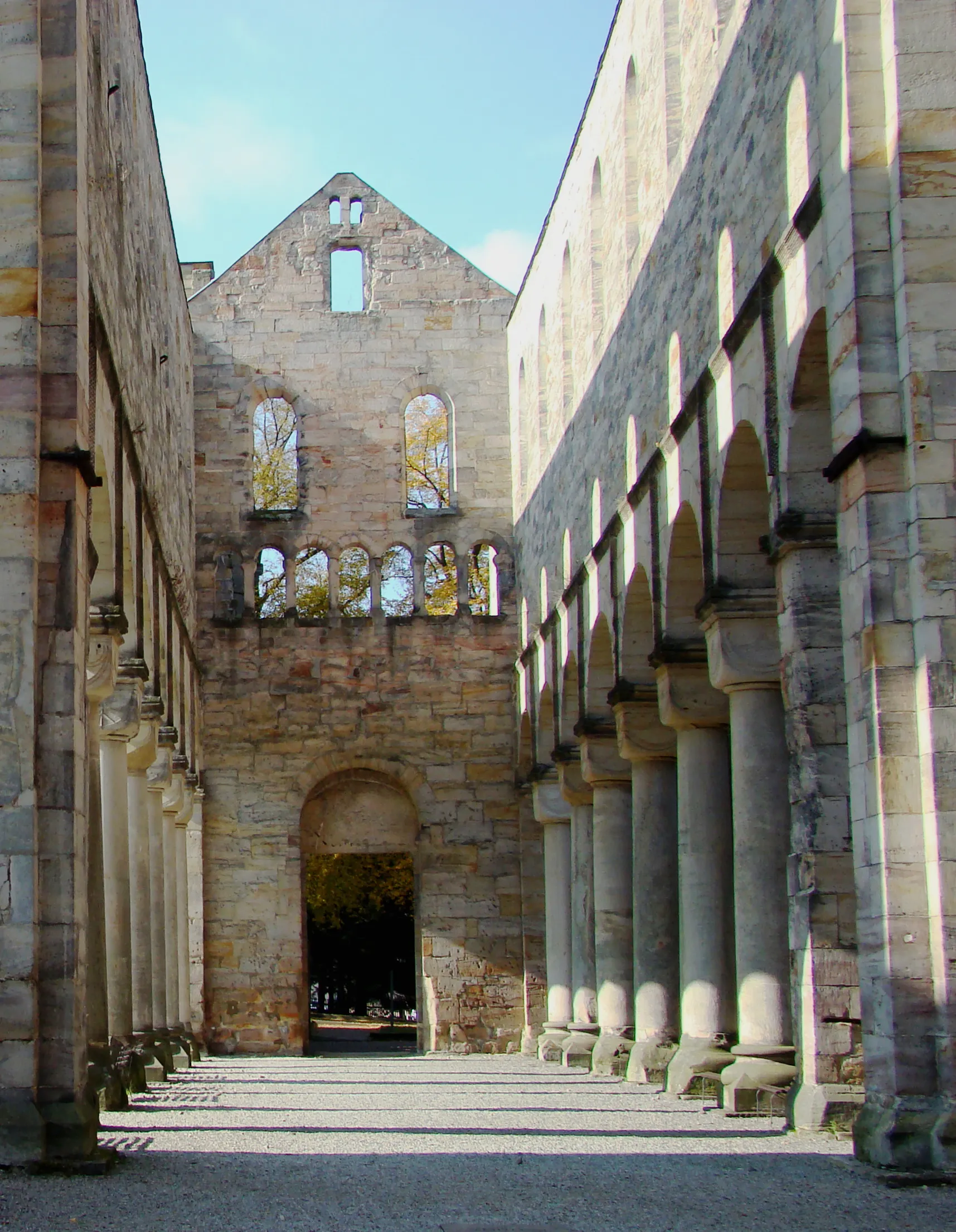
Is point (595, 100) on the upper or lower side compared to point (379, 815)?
upper

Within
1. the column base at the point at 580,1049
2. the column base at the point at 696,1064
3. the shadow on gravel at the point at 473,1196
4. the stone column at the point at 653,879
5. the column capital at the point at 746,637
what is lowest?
the column base at the point at 580,1049

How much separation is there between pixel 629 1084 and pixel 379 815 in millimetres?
10826

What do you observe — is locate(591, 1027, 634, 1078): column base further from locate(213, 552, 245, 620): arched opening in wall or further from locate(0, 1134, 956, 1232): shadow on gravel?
locate(213, 552, 245, 620): arched opening in wall

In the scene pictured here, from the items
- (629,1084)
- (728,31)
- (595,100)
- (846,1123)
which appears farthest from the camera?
(595,100)

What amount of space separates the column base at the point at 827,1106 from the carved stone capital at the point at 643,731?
6873 mm

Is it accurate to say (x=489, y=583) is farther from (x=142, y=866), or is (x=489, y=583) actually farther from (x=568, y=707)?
(x=142, y=866)

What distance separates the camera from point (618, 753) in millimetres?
20750

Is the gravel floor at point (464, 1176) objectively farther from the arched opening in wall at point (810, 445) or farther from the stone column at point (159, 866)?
the stone column at point (159, 866)

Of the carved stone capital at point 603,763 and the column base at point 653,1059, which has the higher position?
the carved stone capital at point 603,763

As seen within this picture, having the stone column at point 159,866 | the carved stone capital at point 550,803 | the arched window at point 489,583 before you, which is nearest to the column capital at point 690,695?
the stone column at point 159,866

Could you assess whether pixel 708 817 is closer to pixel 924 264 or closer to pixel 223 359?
pixel 924 264

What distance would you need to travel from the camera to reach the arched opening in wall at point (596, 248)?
22266mm

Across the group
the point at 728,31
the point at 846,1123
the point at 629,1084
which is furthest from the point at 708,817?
the point at 728,31

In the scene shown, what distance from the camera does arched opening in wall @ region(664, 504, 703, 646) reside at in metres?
16.8
